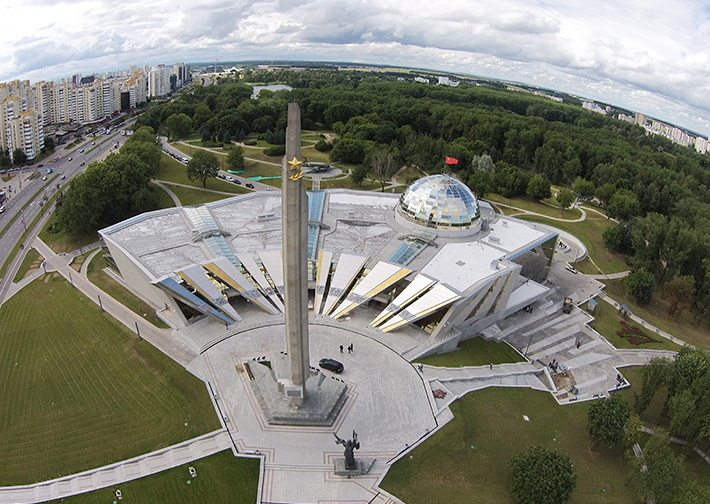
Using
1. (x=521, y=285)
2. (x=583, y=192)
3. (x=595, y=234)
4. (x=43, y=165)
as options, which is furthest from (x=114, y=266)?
(x=583, y=192)

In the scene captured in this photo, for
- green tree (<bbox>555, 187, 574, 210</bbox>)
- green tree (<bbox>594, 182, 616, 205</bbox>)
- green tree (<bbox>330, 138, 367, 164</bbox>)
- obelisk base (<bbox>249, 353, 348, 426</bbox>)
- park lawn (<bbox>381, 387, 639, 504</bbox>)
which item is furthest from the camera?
green tree (<bbox>330, 138, 367, 164</bbox>)

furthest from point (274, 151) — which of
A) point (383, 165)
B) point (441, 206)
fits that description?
point (441, 206)

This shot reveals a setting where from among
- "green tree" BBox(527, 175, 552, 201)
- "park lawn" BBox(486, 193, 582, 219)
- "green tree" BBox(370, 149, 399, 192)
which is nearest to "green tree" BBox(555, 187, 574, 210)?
"park lawn" BBox(486, 193, 582, 219)

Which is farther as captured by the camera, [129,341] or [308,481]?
[129,341]

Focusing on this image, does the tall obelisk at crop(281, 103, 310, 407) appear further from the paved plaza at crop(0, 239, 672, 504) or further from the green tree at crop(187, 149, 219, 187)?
the green tree at crop(187, 149, 219, 187)

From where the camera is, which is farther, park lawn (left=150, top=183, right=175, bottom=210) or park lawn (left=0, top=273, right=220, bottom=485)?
park lawn (left=150, top=183, right=175, bottom=210)

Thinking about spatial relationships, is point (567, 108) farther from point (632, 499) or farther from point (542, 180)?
point (632, 499)

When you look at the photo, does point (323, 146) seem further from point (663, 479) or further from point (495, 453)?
point (663, 479)
